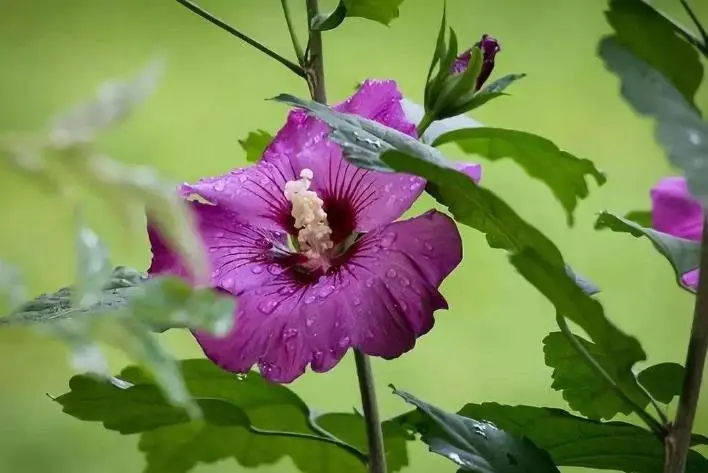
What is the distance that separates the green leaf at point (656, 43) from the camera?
1.24ft

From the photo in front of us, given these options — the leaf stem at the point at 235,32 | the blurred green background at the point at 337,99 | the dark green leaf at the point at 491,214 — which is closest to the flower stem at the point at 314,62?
the leaf stem at the point at 235,32

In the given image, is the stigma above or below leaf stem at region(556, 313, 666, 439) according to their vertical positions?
above

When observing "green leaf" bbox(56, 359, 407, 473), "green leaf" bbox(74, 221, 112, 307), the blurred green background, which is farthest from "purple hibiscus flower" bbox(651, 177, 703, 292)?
"green leaf" bbox(74, 221, 112, 307)

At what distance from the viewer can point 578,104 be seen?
101cm

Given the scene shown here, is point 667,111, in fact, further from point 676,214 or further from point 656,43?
point 676,214

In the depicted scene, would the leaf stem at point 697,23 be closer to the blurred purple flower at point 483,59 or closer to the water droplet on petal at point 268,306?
the blurred purple flower at point 483,59

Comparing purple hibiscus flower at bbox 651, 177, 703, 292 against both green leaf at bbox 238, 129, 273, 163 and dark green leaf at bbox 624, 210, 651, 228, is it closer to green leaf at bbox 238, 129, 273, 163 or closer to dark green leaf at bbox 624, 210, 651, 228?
dark green leaf at bbox 624, 210, 651, 228

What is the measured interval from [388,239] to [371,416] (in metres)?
0.12

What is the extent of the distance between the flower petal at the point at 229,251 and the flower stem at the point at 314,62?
0.29ft

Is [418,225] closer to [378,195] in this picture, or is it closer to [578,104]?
[378,195]

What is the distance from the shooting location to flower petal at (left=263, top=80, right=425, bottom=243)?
1.58 feet

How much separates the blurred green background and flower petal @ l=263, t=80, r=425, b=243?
358 mm

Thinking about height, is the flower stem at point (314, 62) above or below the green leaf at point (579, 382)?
above

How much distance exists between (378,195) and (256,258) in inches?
2.9
